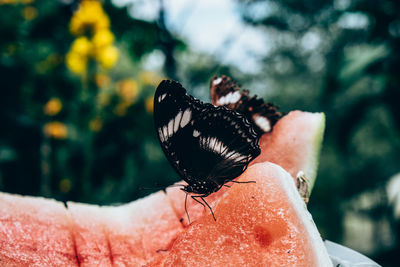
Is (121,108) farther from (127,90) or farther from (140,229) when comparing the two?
(140,229)

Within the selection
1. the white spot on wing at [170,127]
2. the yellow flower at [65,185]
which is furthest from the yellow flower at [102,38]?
the white spot on wing at [170,127]

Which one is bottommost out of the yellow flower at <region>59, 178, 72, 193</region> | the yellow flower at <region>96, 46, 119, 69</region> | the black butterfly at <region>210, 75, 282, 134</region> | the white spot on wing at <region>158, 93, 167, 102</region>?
the yellow flower at <region>59, 178, 72, 193</region>

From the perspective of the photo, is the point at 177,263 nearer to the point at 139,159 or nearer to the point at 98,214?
the point at 98,214

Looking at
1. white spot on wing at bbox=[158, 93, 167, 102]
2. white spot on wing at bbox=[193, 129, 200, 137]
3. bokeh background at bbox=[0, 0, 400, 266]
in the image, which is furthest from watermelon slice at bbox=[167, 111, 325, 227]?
bokeh background at bbox=[0, 0, 400, 266]

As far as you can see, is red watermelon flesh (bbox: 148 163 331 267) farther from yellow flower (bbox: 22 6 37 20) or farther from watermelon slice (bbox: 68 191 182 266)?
yellow flower (bbox: 22 6 37 20)

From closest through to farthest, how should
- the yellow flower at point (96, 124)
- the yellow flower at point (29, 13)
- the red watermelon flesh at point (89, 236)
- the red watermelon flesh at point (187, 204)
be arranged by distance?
the red watermelon flesh at point (89, 236) → the red watermelon flesh at point (187, 204) → the yellow flower at point (29, 13) → the yellow flower at point (96, 124)

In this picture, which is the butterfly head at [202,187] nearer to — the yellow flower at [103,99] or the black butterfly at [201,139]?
the black butterfly at [201,139]
